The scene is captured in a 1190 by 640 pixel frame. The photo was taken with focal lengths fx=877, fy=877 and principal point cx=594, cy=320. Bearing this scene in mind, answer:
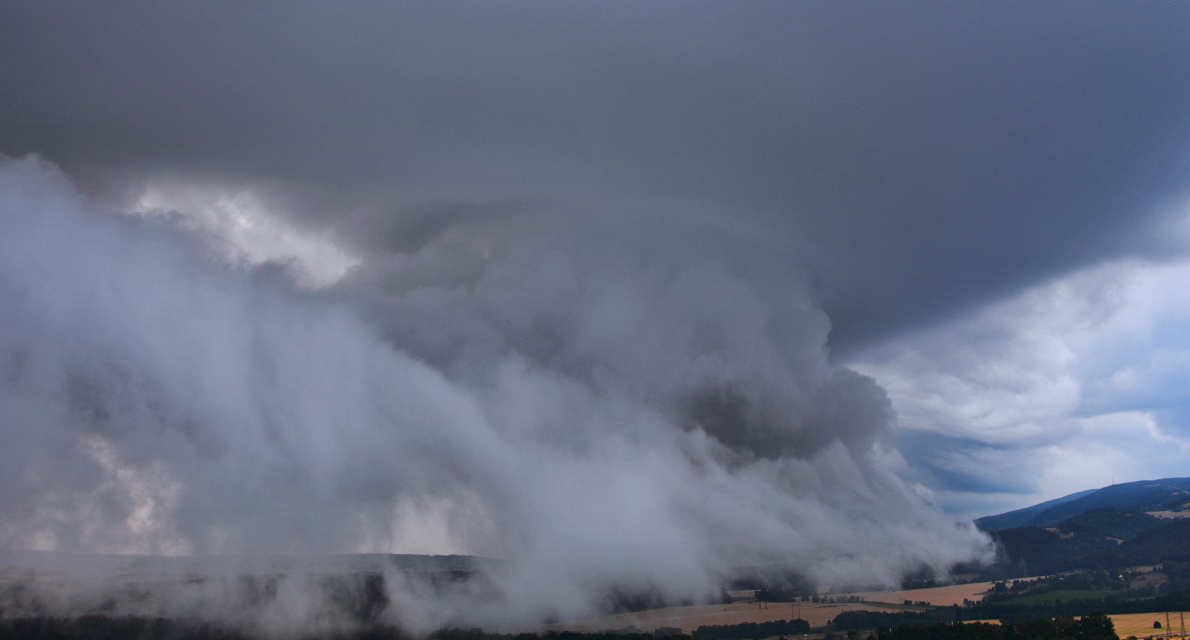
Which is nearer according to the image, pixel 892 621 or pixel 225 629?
pixel 225 629

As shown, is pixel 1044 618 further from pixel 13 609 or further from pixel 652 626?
pixel 13 609

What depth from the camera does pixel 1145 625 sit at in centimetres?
17425

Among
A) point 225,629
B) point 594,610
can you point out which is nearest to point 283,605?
point 225,629

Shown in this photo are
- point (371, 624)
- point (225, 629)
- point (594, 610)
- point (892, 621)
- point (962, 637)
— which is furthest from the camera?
point (892, 621)

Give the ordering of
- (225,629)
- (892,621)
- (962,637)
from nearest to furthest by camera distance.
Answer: (225,629) → (962,637) → (892,621)

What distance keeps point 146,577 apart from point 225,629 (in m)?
15.5

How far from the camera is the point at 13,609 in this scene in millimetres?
127812

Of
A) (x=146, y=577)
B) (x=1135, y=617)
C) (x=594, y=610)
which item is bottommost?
(x=1135, y=617)

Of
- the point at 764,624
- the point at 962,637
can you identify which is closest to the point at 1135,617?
the point at 962,637

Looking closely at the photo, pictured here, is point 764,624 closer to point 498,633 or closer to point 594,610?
point 594,610

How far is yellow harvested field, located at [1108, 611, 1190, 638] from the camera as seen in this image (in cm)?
15975

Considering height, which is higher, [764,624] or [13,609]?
[13,609]

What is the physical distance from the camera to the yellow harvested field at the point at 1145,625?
159750mm

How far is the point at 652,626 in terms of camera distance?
174 metres
